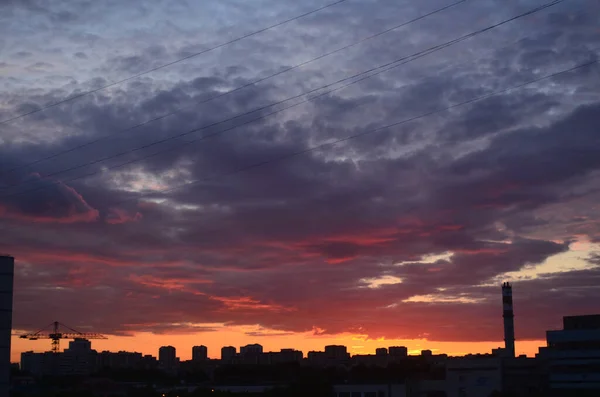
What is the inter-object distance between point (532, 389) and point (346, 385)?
4636 centimetres

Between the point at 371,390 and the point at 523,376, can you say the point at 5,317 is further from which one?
the point at 371,390

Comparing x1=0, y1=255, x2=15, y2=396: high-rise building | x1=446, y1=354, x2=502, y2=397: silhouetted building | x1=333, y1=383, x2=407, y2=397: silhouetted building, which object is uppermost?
x1=0, y1=255, x2=15, y2=396: high-rise building

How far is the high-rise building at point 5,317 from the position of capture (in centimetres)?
3747

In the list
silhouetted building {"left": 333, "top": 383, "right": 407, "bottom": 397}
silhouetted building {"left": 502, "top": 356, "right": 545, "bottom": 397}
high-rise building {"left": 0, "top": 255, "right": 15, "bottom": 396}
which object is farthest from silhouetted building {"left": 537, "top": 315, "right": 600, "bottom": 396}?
high-rise building {"left": 0, "top": 255, "right": 15, "bottom": 396}

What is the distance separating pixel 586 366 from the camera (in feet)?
524

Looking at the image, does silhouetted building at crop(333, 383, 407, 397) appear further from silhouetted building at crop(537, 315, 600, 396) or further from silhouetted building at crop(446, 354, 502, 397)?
silhouetted building at crop(537, 315, 600, 396)

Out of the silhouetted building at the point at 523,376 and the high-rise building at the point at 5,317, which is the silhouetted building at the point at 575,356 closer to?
the silhouetted building at the point at 523,376

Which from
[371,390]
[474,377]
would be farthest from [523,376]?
[371,390]

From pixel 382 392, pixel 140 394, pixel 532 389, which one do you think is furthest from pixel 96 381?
pixel 532 389

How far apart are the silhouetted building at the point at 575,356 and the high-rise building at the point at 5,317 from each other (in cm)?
14328

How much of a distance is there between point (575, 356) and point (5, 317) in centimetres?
14609

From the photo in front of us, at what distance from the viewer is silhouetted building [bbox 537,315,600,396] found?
15875 centimetres

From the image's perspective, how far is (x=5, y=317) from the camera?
124 ft

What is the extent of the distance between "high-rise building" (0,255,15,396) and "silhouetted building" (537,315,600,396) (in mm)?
143285
